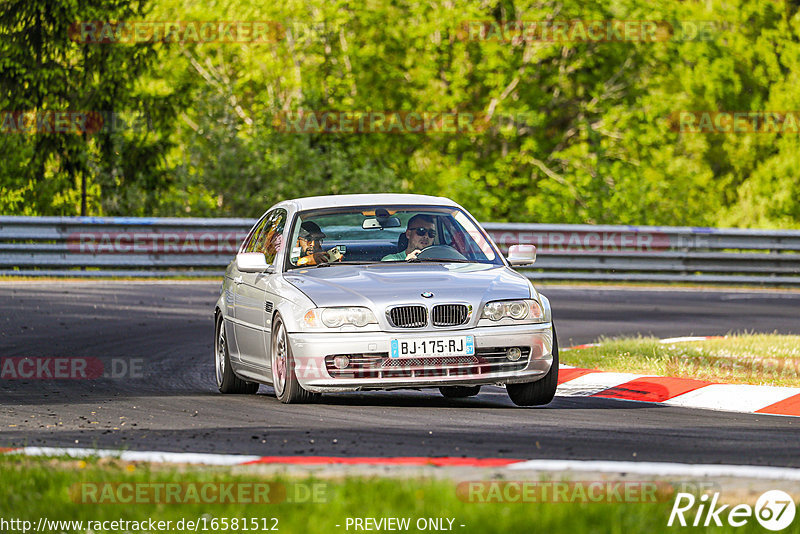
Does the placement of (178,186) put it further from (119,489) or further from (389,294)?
(119,489)

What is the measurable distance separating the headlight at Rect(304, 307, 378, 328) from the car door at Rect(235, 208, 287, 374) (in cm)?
74

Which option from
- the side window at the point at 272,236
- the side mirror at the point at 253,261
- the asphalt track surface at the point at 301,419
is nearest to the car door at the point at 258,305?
the side window at the point at 272,236

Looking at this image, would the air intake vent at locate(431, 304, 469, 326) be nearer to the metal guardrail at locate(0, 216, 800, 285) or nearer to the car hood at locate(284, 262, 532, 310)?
the car hood at locate(284, 262, 532, 310)

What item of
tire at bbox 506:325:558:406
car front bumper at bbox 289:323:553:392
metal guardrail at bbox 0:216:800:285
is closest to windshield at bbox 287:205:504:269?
tire at bbox 506:325:558:406

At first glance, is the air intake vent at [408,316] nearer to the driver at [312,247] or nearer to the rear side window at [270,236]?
the driver at [312,247]

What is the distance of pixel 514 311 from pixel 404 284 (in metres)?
0.76

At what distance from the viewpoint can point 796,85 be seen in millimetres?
49531

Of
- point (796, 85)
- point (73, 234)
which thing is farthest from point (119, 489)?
point (796, 85)

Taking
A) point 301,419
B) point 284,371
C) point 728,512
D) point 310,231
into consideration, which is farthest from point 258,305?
point 728,512

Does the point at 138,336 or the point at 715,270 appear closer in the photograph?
the point at 138,336

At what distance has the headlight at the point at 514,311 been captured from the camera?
9.44m

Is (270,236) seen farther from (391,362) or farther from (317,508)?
(317,508)

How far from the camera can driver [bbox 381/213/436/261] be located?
1065cm

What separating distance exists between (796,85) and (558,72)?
1517 cm
